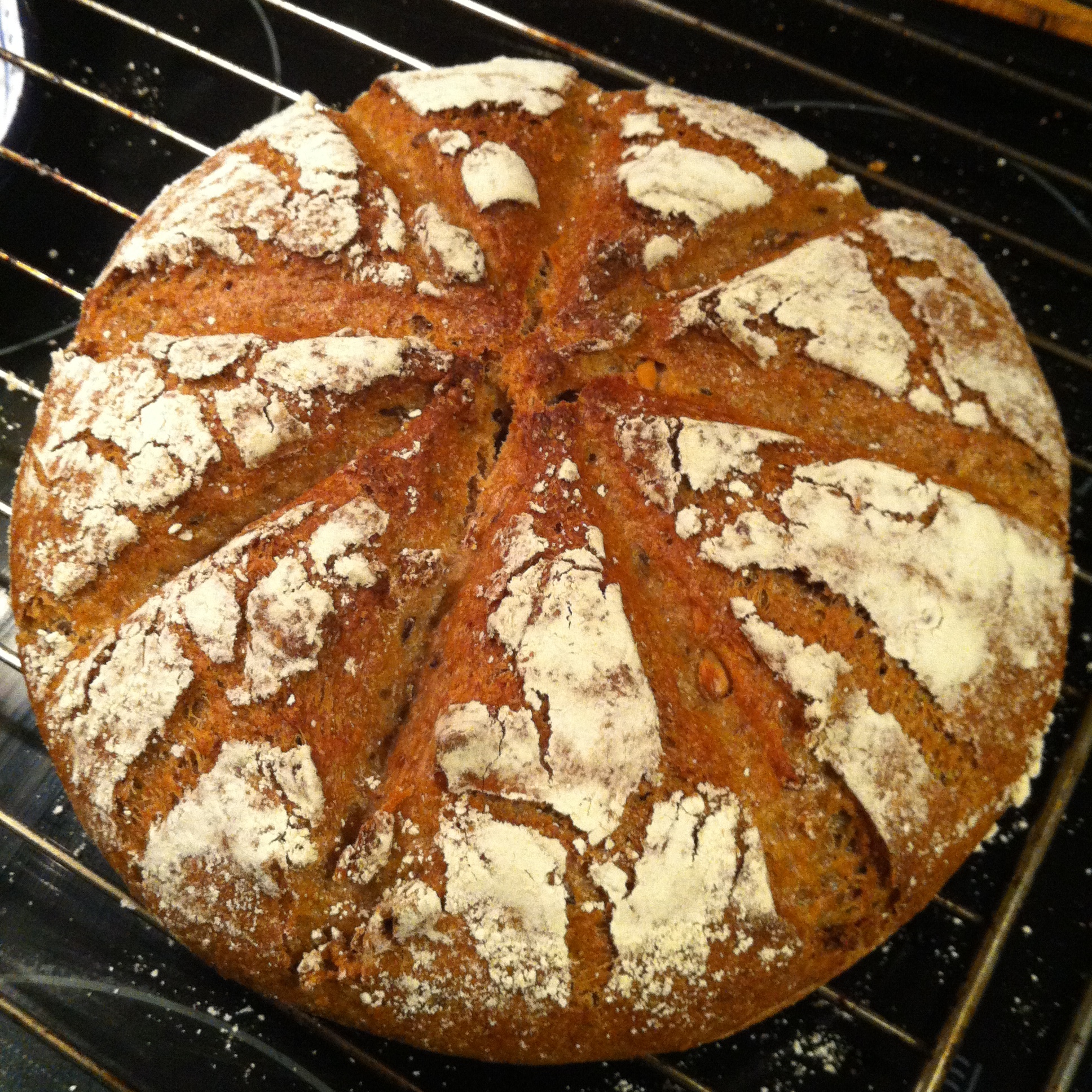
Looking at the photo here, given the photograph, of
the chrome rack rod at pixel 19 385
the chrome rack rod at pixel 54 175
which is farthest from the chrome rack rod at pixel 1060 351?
the chrome rack rod at pixel 19 385

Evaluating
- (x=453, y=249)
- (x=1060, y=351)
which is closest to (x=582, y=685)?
(x=453, y=249)

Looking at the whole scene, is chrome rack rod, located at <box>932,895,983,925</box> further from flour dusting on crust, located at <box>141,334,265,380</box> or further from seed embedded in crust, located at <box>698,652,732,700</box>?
flour dusting on crust, located at <box>141,334,265,380</box>

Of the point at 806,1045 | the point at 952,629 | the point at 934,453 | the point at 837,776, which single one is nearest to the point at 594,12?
the point at 934,453

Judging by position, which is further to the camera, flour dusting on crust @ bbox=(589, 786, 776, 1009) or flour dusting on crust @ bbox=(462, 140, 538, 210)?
flour dusting on crust @ bbox=(462, 140, 538, 210)

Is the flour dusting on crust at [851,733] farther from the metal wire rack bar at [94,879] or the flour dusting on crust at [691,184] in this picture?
the flour dusting on crust at [691,184]

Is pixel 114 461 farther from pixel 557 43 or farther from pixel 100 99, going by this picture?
pixel 557 43

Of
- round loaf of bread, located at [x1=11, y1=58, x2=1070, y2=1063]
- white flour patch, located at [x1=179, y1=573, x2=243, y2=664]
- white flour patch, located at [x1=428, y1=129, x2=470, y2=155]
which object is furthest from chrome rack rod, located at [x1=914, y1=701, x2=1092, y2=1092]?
white flour patch, located at [x1=428, y1=129, x2=470, y2=155]
